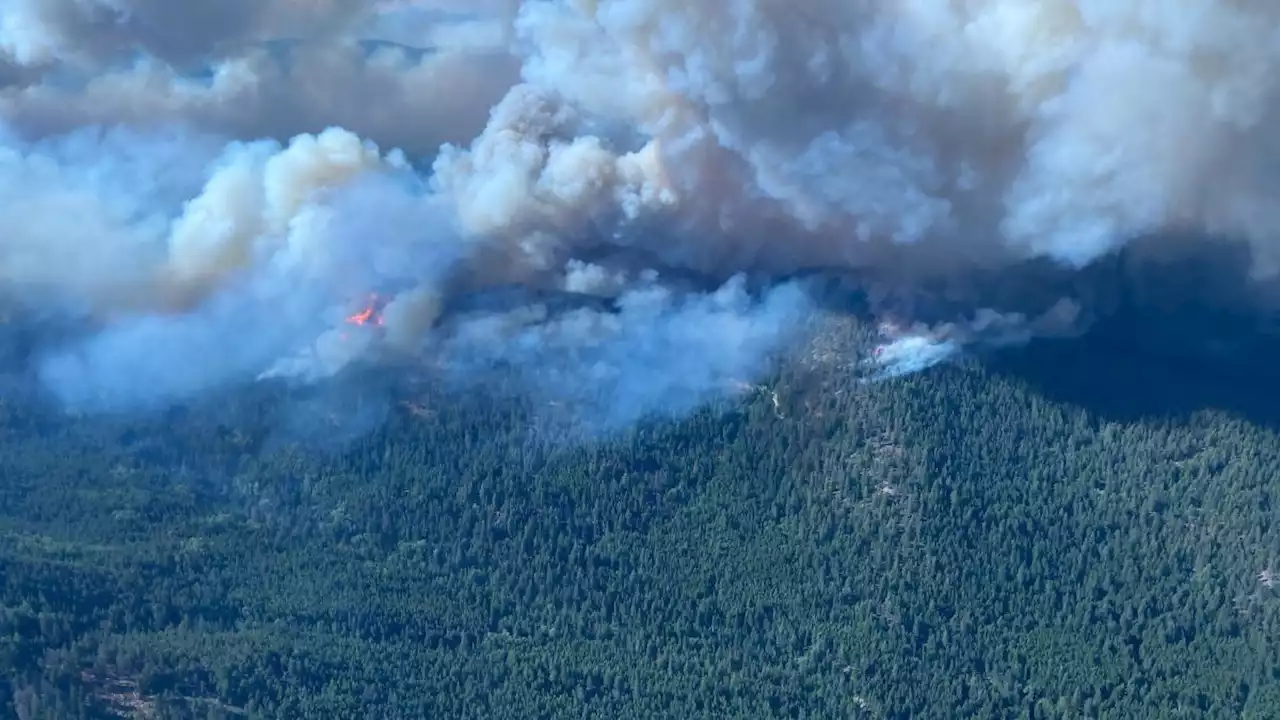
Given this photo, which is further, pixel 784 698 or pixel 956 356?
pixel 956 356

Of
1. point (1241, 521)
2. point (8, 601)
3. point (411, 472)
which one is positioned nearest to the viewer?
point (8, 601)

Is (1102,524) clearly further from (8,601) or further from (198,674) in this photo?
(8,601)

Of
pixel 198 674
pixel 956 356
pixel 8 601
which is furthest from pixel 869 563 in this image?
pixel 8 601

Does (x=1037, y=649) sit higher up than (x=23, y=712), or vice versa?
(x=1037, y=649)

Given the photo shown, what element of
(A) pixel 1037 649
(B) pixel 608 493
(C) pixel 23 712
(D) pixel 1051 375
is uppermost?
(D) pixel 1051 375

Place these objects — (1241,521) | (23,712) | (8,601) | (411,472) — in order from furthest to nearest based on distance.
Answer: (411,472)
(1241,521)
(8,601)
(23,712)

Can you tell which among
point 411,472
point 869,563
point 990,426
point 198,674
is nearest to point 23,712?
point 198,674

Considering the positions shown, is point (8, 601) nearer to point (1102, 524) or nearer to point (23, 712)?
point (23, 712)
